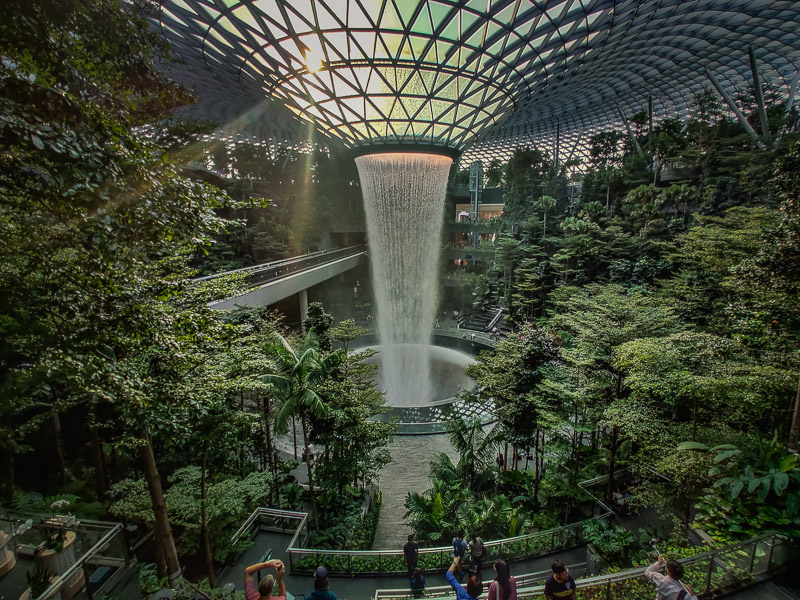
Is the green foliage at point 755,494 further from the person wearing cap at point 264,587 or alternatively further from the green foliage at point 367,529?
the green foliage at point 367,529

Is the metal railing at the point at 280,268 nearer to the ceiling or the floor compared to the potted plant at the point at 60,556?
nearer to the ceiling

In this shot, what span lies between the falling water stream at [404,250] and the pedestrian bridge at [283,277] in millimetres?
4681

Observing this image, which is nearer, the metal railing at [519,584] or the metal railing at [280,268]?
the metal railing at [519,584]

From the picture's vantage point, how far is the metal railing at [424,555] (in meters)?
8.35

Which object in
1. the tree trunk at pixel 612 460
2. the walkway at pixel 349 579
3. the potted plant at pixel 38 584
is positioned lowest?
the walkway at pixel 349 579

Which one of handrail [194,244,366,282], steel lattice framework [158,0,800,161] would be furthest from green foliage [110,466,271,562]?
steel lattice framework [158,0,800,161]

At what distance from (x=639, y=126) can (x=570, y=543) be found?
153 ft

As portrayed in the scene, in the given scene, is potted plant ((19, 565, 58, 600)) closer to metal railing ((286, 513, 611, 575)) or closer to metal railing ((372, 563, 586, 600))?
metal railing ((286, 513, 611, 575))

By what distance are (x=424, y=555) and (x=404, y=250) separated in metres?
24.3

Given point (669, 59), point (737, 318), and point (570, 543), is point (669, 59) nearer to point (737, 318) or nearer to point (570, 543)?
point (737, 318)

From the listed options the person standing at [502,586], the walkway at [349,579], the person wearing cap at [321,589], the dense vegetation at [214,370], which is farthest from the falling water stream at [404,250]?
the person wearing cap at [321,589]

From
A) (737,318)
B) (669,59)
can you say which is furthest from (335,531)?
(669,59)

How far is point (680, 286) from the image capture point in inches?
642

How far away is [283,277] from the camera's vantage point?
19656 mm
